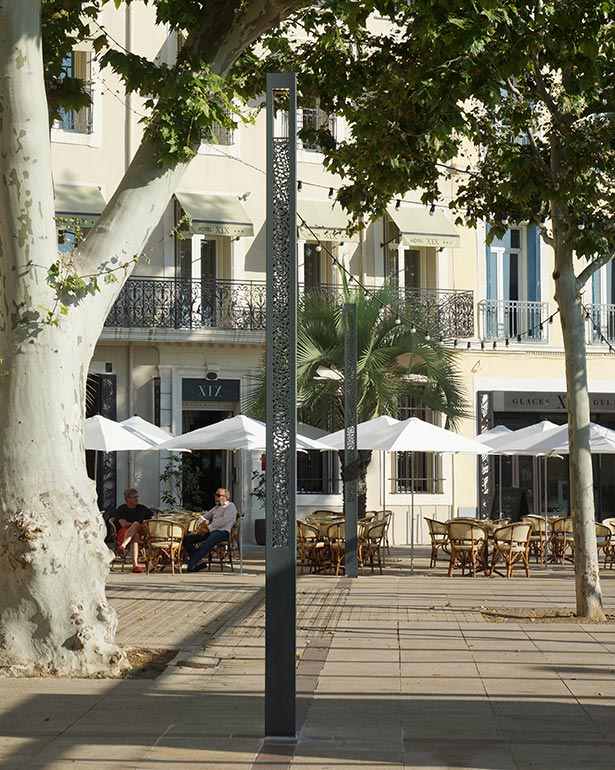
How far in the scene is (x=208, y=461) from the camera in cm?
3045

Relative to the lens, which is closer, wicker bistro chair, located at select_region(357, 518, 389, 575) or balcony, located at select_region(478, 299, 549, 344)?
wicker bistro chair, located at select_region(357, 518, 389, 575)

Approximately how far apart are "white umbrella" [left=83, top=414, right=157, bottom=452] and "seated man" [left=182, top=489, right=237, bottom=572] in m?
1.68

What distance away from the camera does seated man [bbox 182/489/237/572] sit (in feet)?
69.5

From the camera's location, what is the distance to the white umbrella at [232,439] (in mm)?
20906

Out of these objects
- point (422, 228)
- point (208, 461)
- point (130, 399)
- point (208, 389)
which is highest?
point (422, 228)

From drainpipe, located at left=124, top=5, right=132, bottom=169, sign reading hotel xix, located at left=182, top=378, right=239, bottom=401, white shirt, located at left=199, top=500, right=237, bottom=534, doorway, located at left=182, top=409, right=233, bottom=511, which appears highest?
drainpipe, located at left=124, top=5, right=132, bottom=169

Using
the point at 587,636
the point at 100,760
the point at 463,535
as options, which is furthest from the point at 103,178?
the point at 100,760

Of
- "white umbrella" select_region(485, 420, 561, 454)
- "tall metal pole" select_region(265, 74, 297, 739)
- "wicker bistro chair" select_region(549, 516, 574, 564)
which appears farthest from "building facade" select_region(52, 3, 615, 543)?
"tall metal pole" select_region(265, 74, 297, 739)

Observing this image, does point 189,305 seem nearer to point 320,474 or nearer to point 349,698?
point 320,474

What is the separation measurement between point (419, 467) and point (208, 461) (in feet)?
17.0

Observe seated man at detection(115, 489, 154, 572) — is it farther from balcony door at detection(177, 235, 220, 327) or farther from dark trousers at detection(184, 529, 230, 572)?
→ balcony door at detection(177, 235, 220, 327)

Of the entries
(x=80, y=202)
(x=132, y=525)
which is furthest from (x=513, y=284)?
(x=132, y=525)

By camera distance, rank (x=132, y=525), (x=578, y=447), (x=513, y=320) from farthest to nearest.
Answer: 1. (x=513, y=320)
2. (x=132, y=525)
3. (x=578, y=447)

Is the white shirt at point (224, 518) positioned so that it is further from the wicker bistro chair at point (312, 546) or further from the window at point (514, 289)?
the window at point (514, 289)
